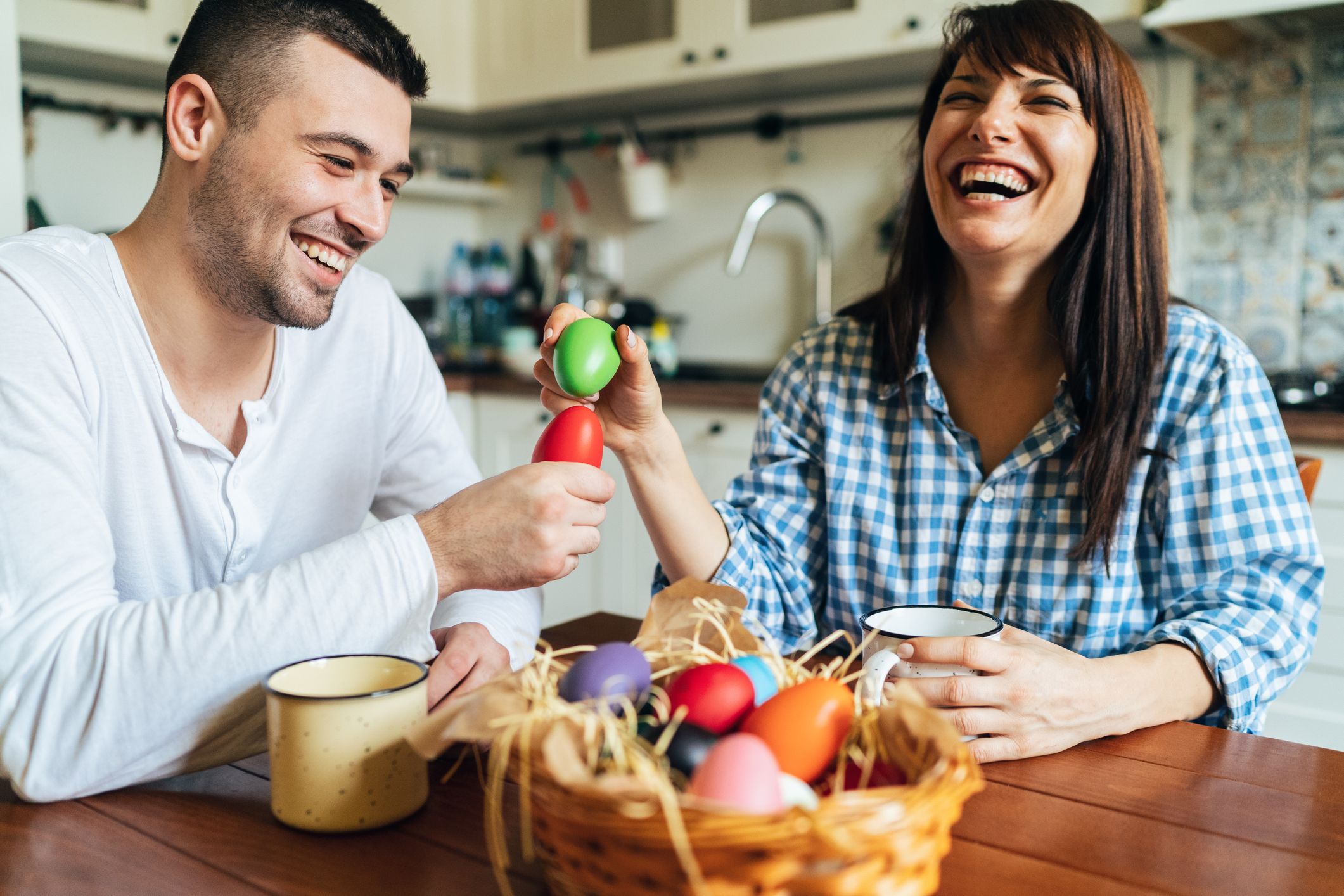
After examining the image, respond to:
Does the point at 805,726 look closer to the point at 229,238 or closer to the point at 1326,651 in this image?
A: the point at 229,238

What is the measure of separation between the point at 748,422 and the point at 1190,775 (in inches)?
71.2

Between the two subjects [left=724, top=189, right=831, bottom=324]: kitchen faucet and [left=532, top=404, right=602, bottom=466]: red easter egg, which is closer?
[left=532, top=404, right=602, bottom=466]: red easter egg

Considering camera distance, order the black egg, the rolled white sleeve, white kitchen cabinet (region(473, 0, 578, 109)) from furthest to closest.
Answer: white kitchen cabinet (region(473, 0, 578, 109)) → the rolled white sleeve → the black egg

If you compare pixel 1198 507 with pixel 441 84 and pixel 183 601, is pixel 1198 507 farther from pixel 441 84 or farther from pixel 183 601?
pixel 441 84

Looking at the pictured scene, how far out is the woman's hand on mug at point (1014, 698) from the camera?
0.81 metres

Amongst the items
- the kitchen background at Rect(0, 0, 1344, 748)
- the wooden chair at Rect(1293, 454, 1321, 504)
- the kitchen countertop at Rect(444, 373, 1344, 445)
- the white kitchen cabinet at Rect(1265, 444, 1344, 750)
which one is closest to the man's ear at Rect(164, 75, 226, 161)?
the kitchen background at Rect(0, 0, 1344, 748)

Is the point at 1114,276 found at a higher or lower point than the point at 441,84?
lower

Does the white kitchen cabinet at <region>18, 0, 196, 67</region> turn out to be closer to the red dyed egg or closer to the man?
the man

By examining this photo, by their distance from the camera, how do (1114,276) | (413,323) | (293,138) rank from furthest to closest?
1. (413,323)
2. (1114,276)
3. (293,138)

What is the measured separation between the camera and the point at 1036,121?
124cm

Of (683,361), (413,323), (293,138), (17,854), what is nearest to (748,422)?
(683,361)

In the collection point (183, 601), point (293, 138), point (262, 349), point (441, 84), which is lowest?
point (183, 601)

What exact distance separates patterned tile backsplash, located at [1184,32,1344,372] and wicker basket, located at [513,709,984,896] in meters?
2.23

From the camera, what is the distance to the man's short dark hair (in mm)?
1144
